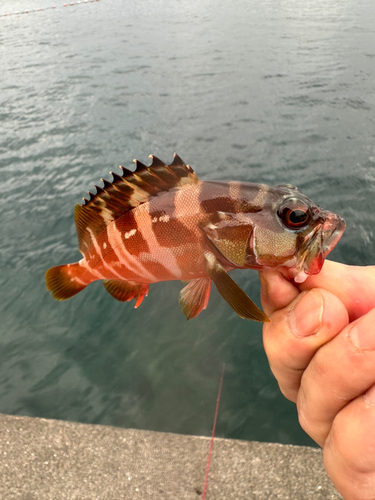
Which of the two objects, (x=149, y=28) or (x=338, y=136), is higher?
(x=149, y=28)

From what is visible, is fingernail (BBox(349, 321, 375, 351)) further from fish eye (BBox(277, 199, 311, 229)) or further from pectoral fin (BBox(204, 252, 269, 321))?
fish eye (BBox(277, 199, 311, 229))

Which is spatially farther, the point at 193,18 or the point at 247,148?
the point at 193,18

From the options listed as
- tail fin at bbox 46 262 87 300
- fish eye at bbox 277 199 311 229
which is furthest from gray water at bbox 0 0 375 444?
fish eye at bbox 277 199 311 229

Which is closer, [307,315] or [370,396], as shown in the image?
[370,396]

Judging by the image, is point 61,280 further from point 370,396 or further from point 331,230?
point 370,396

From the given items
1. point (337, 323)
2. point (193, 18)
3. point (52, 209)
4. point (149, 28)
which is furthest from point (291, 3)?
point (337, 323)

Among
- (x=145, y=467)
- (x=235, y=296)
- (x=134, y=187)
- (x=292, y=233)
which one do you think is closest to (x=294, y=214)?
(x=292, y=233)

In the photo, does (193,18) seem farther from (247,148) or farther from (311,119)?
(247,148)

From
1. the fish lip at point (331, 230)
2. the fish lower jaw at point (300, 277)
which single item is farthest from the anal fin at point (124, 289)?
the fish lip at point (331, 230)
